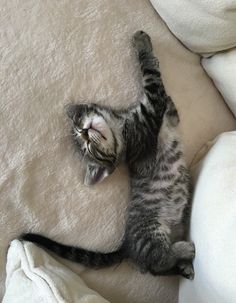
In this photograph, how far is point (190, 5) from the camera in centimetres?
109

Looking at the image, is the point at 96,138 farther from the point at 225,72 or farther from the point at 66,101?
the point at 225,72

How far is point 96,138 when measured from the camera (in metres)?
1.21

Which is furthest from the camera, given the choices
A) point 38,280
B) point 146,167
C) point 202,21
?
point 146,167

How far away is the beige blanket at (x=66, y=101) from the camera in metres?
1.07

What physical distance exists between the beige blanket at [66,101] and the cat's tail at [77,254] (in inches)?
0.9

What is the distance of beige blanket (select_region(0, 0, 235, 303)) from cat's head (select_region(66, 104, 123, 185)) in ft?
0.08

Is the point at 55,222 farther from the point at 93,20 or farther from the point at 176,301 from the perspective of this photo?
the point at 93,20

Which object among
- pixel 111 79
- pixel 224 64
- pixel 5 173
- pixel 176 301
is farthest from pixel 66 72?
pixel 176 301

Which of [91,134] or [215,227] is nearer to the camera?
[215,227]

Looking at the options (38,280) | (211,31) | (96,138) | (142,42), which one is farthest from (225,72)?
(38,280)

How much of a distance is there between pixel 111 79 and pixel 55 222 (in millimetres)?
376

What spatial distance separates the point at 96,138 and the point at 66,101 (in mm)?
143

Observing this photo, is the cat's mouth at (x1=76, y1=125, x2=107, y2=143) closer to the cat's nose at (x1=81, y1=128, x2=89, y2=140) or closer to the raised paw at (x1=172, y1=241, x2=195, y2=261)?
the cat's nose at (x1=81, y1=128, x2=89, y2=140)

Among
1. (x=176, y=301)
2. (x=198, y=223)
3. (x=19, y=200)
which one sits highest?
(x=19, y=200)
